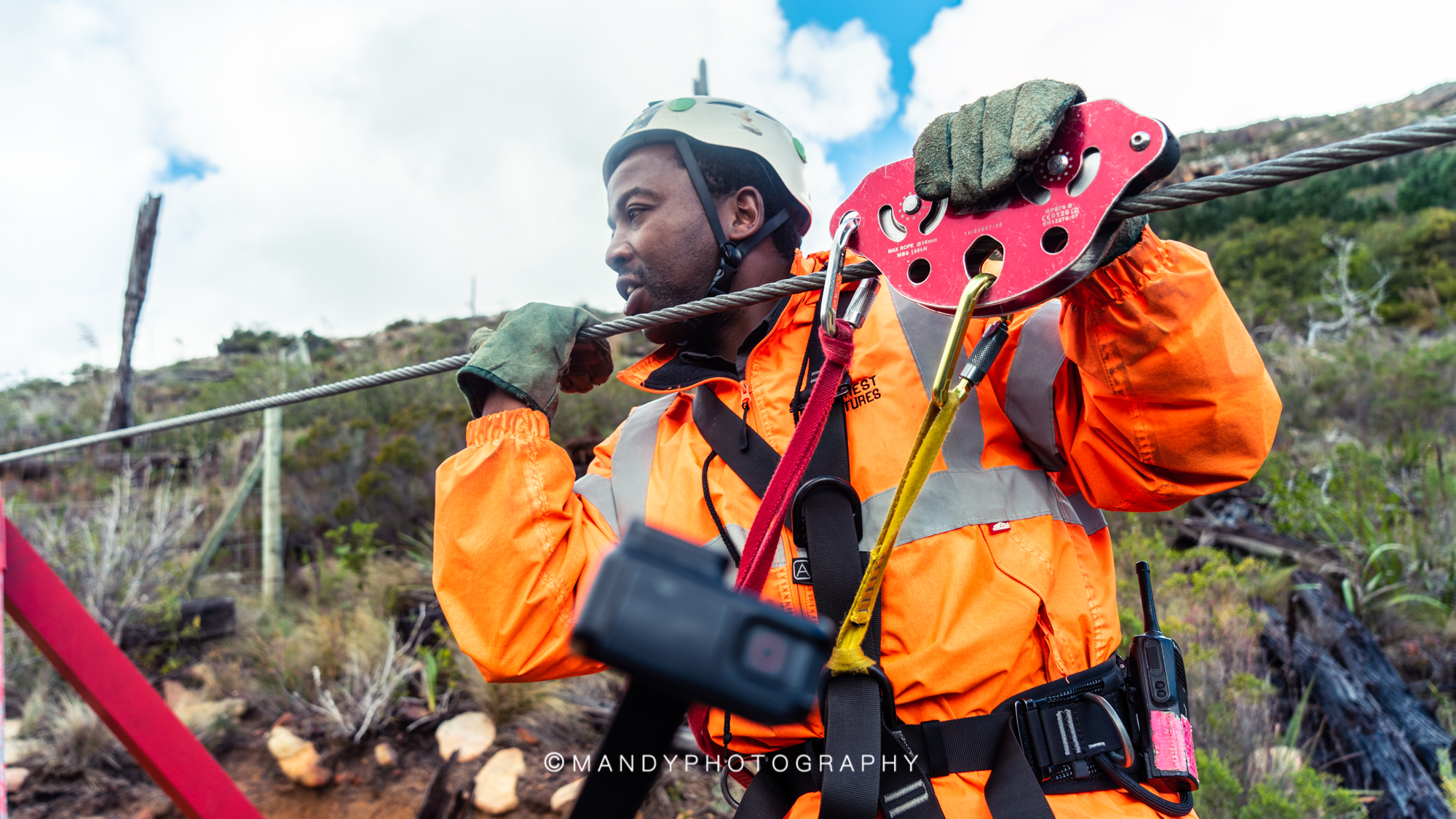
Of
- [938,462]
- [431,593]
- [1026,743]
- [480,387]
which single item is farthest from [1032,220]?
[431,593]

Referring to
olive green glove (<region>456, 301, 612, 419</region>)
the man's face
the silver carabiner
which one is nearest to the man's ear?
the man's face

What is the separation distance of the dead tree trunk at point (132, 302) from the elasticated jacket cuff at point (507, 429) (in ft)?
36.1

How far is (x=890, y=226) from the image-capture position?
1314 millimetres

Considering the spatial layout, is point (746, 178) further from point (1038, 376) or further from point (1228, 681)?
point (1228, 681)

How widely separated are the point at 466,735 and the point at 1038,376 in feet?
14.6

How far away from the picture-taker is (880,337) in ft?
5.67

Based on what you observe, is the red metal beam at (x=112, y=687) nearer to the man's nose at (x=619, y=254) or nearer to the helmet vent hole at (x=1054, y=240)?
the man's nose at (x=619, y=254)

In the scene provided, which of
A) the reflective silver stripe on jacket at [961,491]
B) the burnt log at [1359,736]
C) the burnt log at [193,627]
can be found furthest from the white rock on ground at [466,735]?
the burnt log at [1359,736]

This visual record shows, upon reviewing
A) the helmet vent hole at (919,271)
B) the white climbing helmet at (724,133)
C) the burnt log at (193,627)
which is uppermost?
the white climbing helmet at (724,133)

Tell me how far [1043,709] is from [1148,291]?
0.89m

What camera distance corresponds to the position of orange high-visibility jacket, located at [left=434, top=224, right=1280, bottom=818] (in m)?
1.30

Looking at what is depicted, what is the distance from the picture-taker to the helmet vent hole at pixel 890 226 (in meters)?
1.30

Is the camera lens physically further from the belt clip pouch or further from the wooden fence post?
the wooden fence post

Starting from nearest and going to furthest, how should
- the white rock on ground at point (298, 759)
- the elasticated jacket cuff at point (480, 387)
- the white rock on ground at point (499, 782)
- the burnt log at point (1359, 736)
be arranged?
the elasticated jacket cuff at point (480, 387), the burnt log at point (1359, 736), the white rock on ground at point (499, 782), the white rock on ground at point (298, 759)
